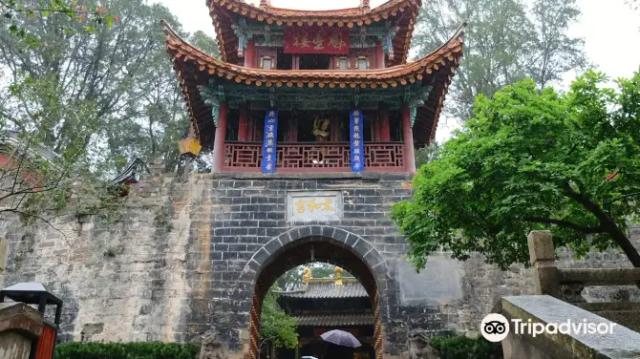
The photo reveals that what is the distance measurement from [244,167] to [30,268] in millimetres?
4463

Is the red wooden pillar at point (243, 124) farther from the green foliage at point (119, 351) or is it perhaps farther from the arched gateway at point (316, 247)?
the green foliage at point (119, 351)

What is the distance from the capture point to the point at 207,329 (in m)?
8.99

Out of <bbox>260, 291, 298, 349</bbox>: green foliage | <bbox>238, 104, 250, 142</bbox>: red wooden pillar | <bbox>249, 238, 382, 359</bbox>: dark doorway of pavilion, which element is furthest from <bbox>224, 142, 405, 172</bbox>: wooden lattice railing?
<bbox>260, 291, 298, 349</bbox>: green foliage

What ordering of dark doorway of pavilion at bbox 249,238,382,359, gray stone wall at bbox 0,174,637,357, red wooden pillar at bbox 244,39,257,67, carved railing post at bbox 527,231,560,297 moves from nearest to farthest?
1. carved railing post at bbox 527,231,560,297
2. gray stone wall at bbox 0,174,637,357
3. red wooden pillar at bbox 244,39,257,67
4. dark doorway of pavilion at bbox 249,238,382,359

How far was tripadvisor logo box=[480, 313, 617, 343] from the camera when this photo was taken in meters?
3.14

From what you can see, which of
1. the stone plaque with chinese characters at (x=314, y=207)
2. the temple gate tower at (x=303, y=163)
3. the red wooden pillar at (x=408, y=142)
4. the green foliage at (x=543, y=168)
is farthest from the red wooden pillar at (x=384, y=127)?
the green foliage at (x=543, y=168)

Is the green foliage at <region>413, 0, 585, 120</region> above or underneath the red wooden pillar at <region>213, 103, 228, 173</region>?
above

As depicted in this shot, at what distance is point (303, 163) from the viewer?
34.5ft

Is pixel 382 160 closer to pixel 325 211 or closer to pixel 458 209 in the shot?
pixel 325 211

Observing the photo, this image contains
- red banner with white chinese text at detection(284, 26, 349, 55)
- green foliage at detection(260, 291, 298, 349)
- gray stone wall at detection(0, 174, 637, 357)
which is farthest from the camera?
green foliage at detection(260, 291, 298, 349)

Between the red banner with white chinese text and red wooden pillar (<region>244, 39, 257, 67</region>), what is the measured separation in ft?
2.57

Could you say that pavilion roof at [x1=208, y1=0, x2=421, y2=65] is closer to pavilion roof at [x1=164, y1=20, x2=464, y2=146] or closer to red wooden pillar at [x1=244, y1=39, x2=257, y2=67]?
red wooden pillar at [x1=244, y1=39, x2=257, y2=67]

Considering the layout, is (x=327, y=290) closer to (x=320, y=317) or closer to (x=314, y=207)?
(x=320, y=317)

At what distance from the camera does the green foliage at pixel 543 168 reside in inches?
235
